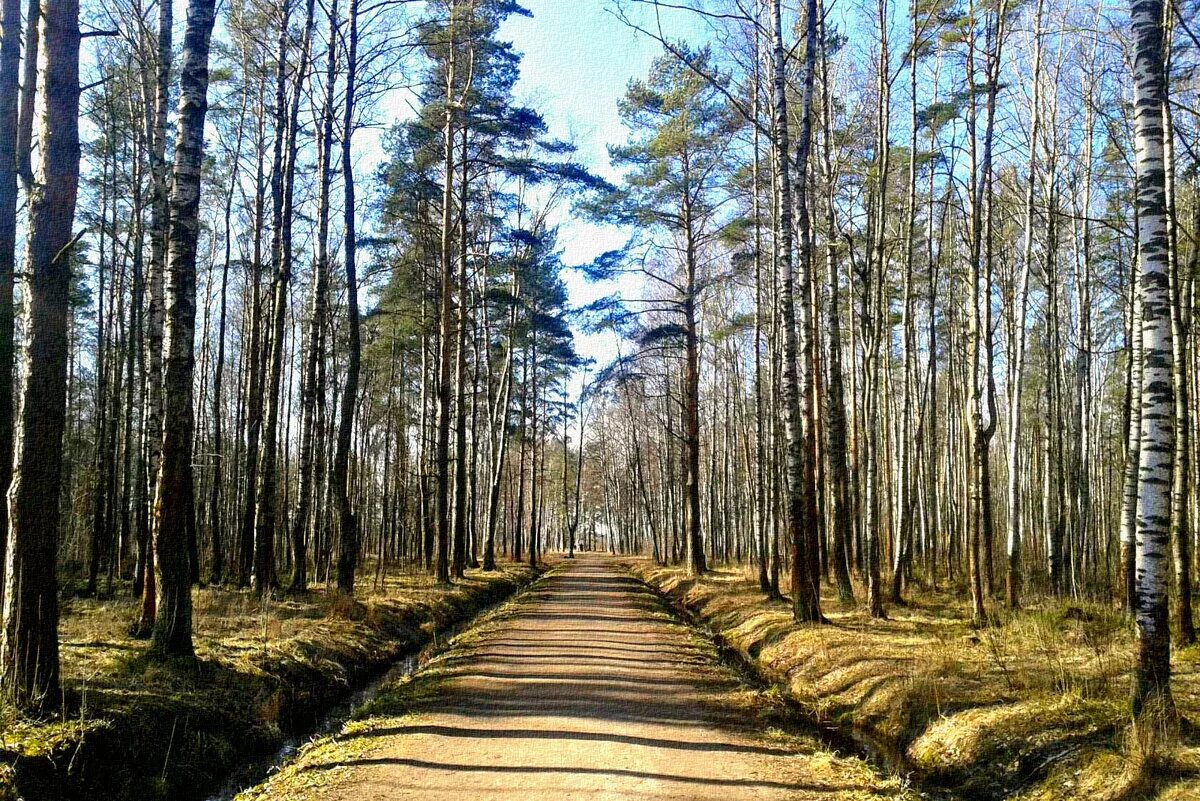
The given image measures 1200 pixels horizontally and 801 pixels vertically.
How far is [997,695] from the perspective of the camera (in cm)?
687

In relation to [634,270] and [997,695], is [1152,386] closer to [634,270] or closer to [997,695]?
[997,695]

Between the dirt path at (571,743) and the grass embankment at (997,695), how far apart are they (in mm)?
854

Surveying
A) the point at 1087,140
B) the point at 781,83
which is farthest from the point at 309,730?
the point at 1087,140

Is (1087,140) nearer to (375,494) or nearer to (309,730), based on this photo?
(309,730)

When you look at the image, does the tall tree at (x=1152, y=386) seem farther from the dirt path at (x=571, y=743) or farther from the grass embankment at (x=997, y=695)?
the dirt path at (x=571, y=743)

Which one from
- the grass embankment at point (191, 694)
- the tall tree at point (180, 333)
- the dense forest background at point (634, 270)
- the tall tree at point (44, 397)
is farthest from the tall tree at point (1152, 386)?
the tall tree at point (180, 333)

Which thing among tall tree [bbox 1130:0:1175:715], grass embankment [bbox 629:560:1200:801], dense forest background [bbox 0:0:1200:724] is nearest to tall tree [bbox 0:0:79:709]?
dense forest background [bbox 0:0:1200:724]

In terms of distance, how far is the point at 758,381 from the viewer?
19219mm

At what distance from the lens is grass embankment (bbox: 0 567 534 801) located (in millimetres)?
5070

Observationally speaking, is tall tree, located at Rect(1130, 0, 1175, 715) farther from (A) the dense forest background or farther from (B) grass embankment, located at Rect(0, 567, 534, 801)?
(B) grass embankment, located at Rect(0, 567, 534, 801)

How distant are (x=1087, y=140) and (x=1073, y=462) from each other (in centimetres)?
788

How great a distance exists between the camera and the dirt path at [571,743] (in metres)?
5.18

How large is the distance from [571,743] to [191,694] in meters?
3.42

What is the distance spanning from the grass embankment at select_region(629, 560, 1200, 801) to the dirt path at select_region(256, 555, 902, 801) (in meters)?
0.85
